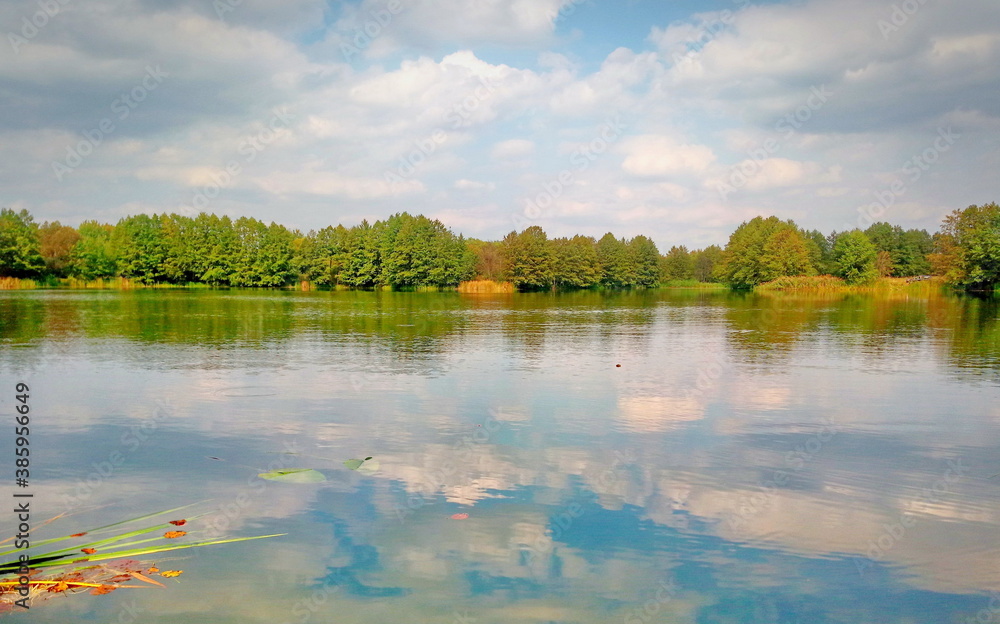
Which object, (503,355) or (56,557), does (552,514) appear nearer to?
(56,557)

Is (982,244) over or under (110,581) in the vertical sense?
over

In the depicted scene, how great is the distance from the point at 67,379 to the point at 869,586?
17.9m

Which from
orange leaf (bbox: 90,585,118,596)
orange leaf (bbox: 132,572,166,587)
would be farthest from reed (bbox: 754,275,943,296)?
orange leaf (bbox: 90,585,118,596)

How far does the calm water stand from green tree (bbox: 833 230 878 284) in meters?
98.8

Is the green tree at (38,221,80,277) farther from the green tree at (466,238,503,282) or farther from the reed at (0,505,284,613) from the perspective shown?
the reed at (0,505,284,613)

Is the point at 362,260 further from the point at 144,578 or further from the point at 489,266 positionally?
the point at 144,578

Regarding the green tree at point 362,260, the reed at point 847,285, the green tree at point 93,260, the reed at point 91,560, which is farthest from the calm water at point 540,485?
the green tree at point 93,260

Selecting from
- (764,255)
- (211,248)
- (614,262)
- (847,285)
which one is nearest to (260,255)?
(211,248)

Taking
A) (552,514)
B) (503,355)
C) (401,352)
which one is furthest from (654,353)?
(552,514)

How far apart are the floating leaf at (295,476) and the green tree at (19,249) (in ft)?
325

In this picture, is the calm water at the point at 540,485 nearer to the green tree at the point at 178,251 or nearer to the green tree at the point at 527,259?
the green tree at the point at 527,259

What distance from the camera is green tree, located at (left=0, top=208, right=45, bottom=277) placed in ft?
285

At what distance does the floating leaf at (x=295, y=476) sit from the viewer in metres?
8.76

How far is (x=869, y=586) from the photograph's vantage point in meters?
6.06
